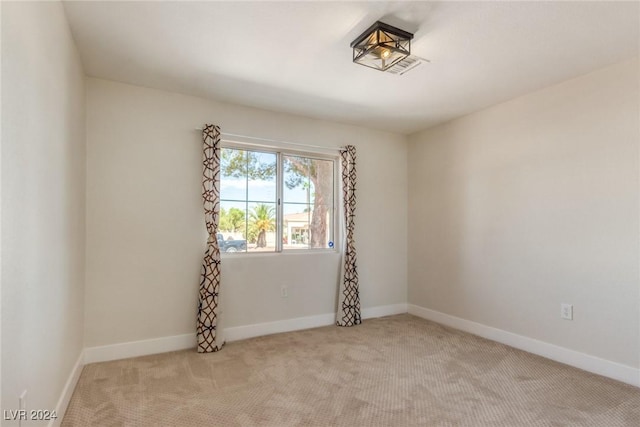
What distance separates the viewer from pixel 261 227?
3627 millimetres

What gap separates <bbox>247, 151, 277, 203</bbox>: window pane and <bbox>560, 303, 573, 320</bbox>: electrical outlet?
2817 millimetres

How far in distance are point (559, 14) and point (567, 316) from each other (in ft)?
7.44

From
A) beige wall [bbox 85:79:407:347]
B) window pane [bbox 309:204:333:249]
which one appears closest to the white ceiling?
beige wall [bbox 85:79:407:347]

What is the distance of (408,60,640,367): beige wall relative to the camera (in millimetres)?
2525

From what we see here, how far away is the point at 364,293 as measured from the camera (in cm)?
415

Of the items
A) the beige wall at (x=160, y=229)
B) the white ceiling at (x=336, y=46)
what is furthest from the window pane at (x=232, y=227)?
the white ceiling at (x=336, y=46)

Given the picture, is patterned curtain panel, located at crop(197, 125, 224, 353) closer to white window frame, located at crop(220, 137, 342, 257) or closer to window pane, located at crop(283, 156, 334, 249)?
white window frame, located at crop(220, 137, 342, 257)

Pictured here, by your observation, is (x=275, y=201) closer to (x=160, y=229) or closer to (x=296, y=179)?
(x=296, y=179)

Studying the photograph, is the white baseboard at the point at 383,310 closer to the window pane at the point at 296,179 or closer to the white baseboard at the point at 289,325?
the white baseboard at the point at 289,325

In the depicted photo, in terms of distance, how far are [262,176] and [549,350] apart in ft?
10.2

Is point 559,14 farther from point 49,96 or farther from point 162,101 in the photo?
point 162,101

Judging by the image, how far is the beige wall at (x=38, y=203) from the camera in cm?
121

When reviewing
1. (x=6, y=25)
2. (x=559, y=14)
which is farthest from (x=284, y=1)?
(x=559, y=14)

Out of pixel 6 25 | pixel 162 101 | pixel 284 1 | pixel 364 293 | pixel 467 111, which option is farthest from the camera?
pixel 364 293
